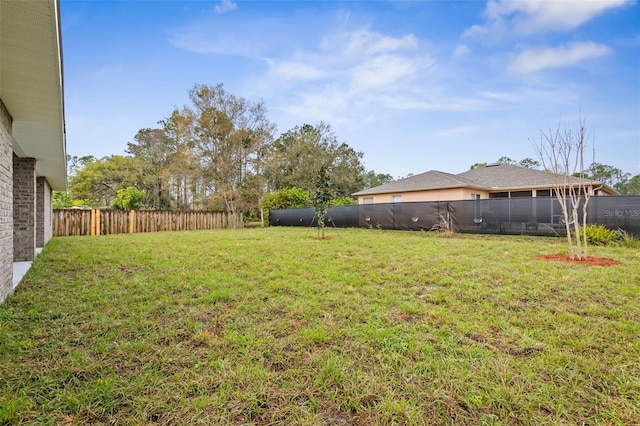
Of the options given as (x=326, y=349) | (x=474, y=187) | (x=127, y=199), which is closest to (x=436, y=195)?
(x=474, y=187)

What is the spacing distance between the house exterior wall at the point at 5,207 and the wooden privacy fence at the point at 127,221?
35.2 ft

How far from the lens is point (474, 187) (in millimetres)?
14258

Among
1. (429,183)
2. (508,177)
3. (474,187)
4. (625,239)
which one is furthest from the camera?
(508,177)

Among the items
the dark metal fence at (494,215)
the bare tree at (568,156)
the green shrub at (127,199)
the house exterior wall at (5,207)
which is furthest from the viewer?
the green shrub at (127,199)

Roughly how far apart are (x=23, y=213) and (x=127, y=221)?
27.7ft

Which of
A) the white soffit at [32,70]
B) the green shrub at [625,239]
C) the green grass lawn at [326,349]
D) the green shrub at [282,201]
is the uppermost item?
the white soffit at [32,70]

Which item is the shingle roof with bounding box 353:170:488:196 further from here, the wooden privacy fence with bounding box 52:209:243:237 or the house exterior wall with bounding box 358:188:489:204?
the wooden privacy fence with bounding box 52:209:243:237

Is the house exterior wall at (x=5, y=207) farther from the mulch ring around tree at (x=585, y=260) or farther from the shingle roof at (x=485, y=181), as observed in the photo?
the shingle roof at (x=485, y=181)

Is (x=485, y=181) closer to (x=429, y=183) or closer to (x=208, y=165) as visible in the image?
(x=429, y=183)

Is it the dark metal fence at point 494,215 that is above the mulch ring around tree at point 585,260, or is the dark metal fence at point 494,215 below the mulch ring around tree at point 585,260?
above

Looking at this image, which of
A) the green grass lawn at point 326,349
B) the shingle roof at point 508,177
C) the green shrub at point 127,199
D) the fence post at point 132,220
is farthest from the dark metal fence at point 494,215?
the green shrub at point 127,199

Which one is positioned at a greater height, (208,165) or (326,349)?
(208,165)

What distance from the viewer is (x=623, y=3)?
6.70 m

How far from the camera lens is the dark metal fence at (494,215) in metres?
7.47
